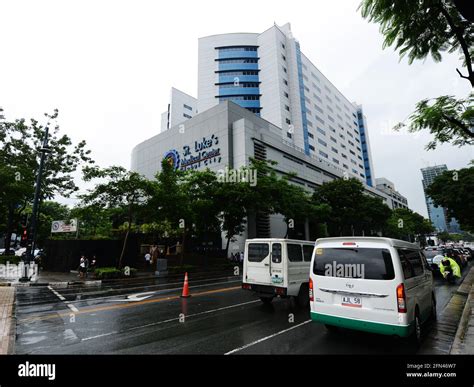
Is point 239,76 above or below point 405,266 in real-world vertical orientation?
above

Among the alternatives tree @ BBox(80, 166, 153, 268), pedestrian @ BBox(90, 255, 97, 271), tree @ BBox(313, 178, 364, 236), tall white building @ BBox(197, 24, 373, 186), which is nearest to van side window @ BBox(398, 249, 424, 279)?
tree @ BBox(80, 166, 153, 268)

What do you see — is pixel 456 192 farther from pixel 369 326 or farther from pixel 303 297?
pixel 369 326

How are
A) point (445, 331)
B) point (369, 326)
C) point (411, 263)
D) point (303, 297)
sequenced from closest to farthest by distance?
point (369, 326)
point (411, 263)
point (445, 331)
point (303, 297)

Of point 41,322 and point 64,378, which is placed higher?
point 64,378

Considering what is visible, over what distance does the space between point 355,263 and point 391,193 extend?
109 metres

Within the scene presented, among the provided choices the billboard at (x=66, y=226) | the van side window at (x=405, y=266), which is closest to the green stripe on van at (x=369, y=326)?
the van side window at (x=405, y=266)

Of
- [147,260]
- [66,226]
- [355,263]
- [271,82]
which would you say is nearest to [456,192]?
[355,263]

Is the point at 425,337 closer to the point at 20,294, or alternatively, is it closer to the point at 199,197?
the point at 20,294

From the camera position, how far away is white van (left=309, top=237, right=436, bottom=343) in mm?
5117

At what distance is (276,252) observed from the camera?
9.56 meters

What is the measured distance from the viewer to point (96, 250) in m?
22.8

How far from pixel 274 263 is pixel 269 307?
157cm

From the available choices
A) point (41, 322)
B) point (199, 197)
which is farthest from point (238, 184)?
point (41, 322)

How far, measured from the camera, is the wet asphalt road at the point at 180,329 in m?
5.47
